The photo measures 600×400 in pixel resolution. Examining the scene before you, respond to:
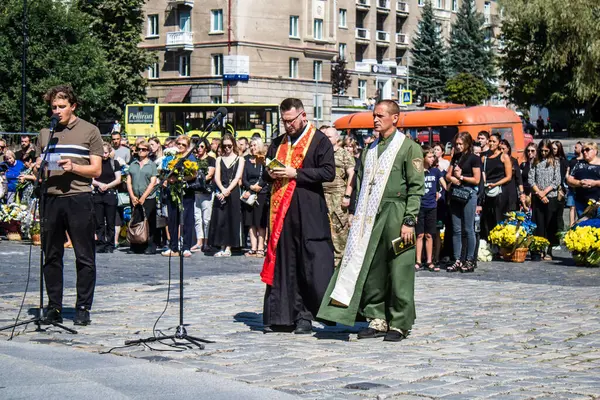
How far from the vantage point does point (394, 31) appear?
9675cm

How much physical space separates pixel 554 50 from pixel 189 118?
18.8m

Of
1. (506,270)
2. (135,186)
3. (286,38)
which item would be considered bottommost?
(506,270)

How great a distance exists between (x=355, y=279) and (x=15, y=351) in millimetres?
2760

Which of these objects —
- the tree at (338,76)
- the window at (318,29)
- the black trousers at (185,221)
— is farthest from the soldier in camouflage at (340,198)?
the tree at (338,76)

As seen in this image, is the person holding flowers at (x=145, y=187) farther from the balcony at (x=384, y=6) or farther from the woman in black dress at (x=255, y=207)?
the balcony at (x=384, y=6)

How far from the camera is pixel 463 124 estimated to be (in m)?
37.0

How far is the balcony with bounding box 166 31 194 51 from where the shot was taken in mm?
71938

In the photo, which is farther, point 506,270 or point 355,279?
point 506,270

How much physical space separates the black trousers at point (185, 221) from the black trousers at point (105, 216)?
3.83ft

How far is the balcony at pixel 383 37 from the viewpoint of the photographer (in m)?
94.8

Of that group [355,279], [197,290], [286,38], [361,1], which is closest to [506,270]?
[197,290]

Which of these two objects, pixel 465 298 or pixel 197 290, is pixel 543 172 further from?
pixel 197 290

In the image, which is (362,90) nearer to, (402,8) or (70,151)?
(402,8)

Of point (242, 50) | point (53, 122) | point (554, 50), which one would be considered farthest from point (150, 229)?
point (242, 50)
